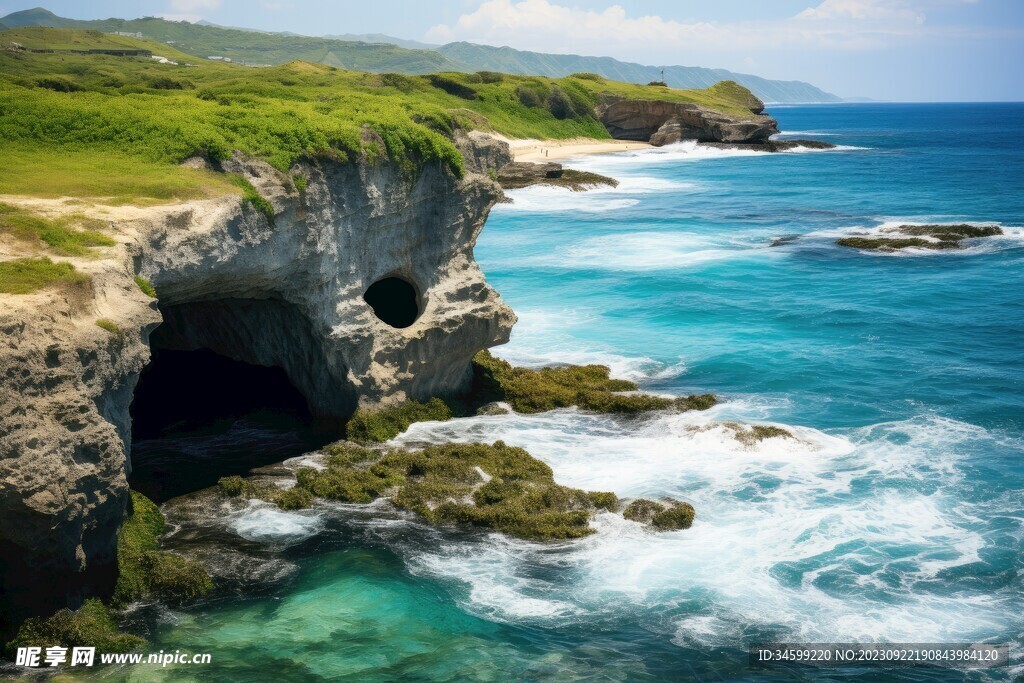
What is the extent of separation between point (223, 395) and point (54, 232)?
28.8 feet

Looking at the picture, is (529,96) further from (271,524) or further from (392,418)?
(271,524)

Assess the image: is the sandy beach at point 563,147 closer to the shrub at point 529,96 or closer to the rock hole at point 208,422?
the shrub at point 529,96

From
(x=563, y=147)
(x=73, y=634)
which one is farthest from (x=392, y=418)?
(x=563, y=147)

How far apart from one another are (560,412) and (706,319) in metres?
12.6

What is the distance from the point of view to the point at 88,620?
14.0m

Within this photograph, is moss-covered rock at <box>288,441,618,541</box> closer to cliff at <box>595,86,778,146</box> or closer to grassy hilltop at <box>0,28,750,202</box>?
grassy hilltop at <box>0,28,750,202</box>

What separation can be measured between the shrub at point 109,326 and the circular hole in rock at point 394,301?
32.7 feet

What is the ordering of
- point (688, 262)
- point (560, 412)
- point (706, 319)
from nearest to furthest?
point (560, 412), point (706, 319), point (688, 262)

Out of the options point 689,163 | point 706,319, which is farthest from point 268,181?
point 689,163

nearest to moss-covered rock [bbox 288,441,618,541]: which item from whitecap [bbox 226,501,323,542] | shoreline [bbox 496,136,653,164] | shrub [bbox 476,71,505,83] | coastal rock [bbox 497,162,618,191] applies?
whitecap [bbox 226,501,323,542]

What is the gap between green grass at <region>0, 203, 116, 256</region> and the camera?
15977mm

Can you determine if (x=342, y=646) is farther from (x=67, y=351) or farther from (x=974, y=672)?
(x=974, y=672)

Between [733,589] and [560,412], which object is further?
[560,412]

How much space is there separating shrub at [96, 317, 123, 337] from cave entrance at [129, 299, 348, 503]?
5.51 m
